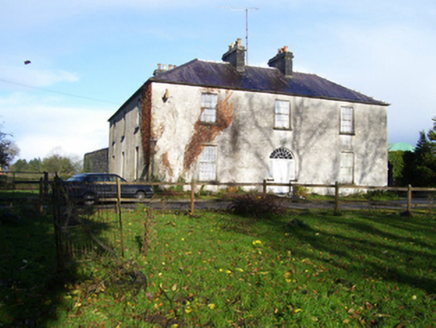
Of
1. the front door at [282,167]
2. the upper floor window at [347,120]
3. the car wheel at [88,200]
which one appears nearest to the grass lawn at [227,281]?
the car wheel at [88,200]

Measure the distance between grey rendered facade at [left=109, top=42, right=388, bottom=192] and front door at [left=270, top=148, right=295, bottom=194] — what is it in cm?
6

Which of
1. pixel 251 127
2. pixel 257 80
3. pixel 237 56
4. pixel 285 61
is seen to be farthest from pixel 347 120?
pixel 237 56

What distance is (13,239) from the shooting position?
7820 millimetres

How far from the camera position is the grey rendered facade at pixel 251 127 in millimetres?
20953

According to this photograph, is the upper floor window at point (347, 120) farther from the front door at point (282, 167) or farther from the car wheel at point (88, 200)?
the car wheel at point (88, 200)

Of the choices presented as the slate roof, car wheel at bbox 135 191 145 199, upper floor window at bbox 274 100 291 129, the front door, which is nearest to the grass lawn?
car wheel at bbox 135 191 145 199

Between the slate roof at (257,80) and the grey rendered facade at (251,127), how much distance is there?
7cm

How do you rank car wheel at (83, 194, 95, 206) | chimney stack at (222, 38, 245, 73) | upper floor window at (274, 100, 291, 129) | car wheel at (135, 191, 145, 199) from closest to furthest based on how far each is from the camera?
1. car wheel at (83, 194, 95, 206)
2. car wheel at (135, 191, 145, 199)
3. upper floor window at (274, 100, 291, 129)
4. chimney stack at (222, 38, 245, 73)

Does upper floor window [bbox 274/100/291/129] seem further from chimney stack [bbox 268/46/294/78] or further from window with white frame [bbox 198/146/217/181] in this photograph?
window with white frame [bbox 198/146/217/181]

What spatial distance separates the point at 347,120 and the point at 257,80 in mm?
6552

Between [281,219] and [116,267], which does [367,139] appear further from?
[116,267]

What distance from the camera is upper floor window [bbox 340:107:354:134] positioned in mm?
24495

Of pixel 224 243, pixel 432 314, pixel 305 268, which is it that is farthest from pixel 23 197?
pixel 432 314

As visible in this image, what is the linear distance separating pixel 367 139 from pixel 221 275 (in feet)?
71.0
